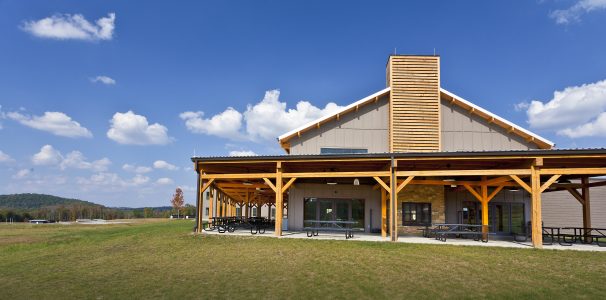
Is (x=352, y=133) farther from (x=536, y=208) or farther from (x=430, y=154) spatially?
(x=536, y=208)

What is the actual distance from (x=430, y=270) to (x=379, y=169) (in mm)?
8788

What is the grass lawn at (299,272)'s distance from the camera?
292 inches

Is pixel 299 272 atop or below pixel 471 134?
below

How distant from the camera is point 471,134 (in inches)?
792

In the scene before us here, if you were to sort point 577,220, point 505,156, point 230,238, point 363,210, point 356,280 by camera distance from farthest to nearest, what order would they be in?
point 577,220 → point 363,210 → point 230,238 → point 505,156 → point 356,280

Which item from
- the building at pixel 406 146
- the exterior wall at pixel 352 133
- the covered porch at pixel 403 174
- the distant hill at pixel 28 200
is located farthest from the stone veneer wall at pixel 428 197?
the distant hill at pixel 28 200

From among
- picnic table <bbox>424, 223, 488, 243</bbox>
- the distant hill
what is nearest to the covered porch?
picnic table <bbox>424, 223, 488, 243</bbox>

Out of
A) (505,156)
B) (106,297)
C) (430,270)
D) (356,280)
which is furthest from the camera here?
(505,156)

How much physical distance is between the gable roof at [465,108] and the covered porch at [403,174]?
2078mm

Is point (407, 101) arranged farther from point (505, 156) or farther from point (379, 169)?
point (505, 156)

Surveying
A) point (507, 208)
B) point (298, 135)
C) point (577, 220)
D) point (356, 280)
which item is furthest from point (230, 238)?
point (577, 220)

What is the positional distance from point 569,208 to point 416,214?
1152 cm

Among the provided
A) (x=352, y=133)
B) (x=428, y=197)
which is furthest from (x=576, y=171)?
(x=352, y=133)

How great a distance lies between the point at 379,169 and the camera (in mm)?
18031
